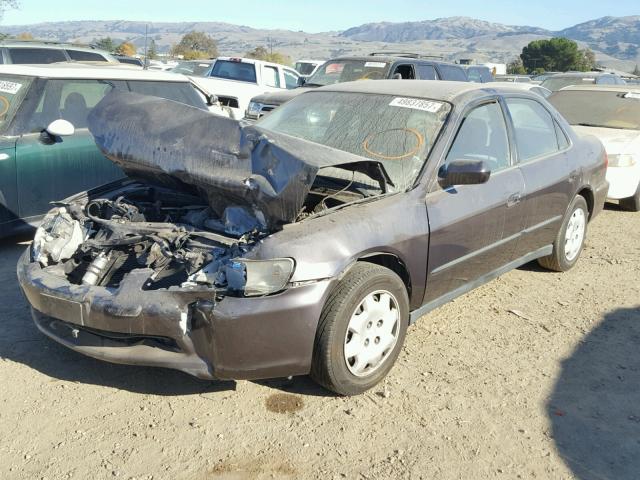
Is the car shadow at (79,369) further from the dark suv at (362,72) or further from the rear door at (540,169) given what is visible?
the dark suv at (362,72)

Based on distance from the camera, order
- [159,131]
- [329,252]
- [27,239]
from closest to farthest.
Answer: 1. [329,252]
2. [159,131]
3. [27,239]

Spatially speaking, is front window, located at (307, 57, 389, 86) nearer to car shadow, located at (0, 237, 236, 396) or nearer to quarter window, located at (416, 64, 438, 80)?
quarter window, located at (416, 64, 438, 80)

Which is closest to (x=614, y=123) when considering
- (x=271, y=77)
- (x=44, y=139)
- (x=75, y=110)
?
(x=75, y=110)

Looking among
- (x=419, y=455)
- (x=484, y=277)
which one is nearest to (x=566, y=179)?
(x=484, y=277)

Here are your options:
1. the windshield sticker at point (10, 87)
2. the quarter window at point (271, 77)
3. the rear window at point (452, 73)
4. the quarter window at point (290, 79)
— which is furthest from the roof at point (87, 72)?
the quarter window at point (290, 79)

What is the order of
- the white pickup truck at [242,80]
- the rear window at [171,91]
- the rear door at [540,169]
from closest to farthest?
the rear door at [540,169] < the rear window at [171,91] < the white pickup truck at [242,80]

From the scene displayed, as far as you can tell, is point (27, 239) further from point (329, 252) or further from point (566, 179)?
point (566, 179)

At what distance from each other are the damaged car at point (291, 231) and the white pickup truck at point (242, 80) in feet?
26.6

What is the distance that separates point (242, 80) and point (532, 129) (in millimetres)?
9474

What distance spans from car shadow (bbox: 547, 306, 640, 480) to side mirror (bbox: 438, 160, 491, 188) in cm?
125

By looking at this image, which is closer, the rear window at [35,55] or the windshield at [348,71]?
the windshield at [348,71]

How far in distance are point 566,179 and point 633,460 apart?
99.0 inches

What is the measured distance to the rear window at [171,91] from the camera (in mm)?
6449

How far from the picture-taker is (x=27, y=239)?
19.0ft
